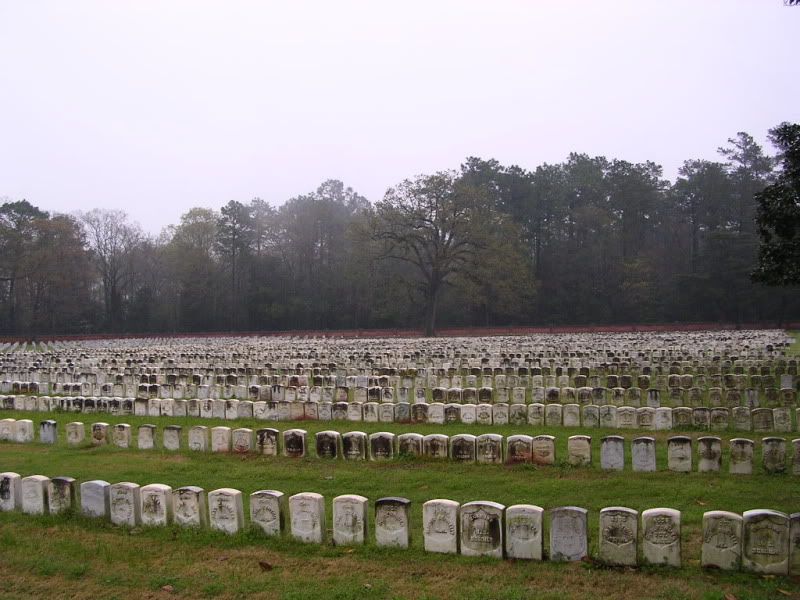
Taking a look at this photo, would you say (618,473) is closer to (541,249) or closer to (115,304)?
(541,249)

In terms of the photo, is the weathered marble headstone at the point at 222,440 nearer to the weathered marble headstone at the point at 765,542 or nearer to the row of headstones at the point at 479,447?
the row of headstones at the point at 479,447

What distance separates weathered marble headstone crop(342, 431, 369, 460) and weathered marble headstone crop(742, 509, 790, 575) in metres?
5.01

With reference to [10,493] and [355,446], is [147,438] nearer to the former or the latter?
[10,493]

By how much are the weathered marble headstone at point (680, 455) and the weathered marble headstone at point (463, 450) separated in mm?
2437

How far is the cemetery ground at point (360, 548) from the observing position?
514 centimetres

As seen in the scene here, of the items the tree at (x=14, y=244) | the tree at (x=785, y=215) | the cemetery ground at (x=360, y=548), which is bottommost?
the cemetery ground at (x=360, y=548)

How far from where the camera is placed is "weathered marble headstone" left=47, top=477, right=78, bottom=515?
279 inches

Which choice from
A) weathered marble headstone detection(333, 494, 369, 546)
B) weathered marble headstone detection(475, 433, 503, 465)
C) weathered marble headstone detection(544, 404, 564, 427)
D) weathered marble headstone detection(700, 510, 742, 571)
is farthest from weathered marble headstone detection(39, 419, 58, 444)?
weathered marble headstone detection(700, 510, 742, 571)

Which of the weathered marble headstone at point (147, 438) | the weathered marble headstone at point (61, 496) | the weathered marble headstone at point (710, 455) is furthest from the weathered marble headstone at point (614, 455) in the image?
the weathered marble headstone at point (147, 438)

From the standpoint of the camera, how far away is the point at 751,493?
714 centimetres

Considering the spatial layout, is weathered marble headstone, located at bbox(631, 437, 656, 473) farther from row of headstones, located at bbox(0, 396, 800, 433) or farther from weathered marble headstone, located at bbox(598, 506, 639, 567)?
weathered marble headstone, located at bbox(598, 506, 639, 567)

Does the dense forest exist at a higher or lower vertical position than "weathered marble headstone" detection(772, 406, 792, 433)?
higher

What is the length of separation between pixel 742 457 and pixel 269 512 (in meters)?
5.54

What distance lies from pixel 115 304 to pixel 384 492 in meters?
56.6
